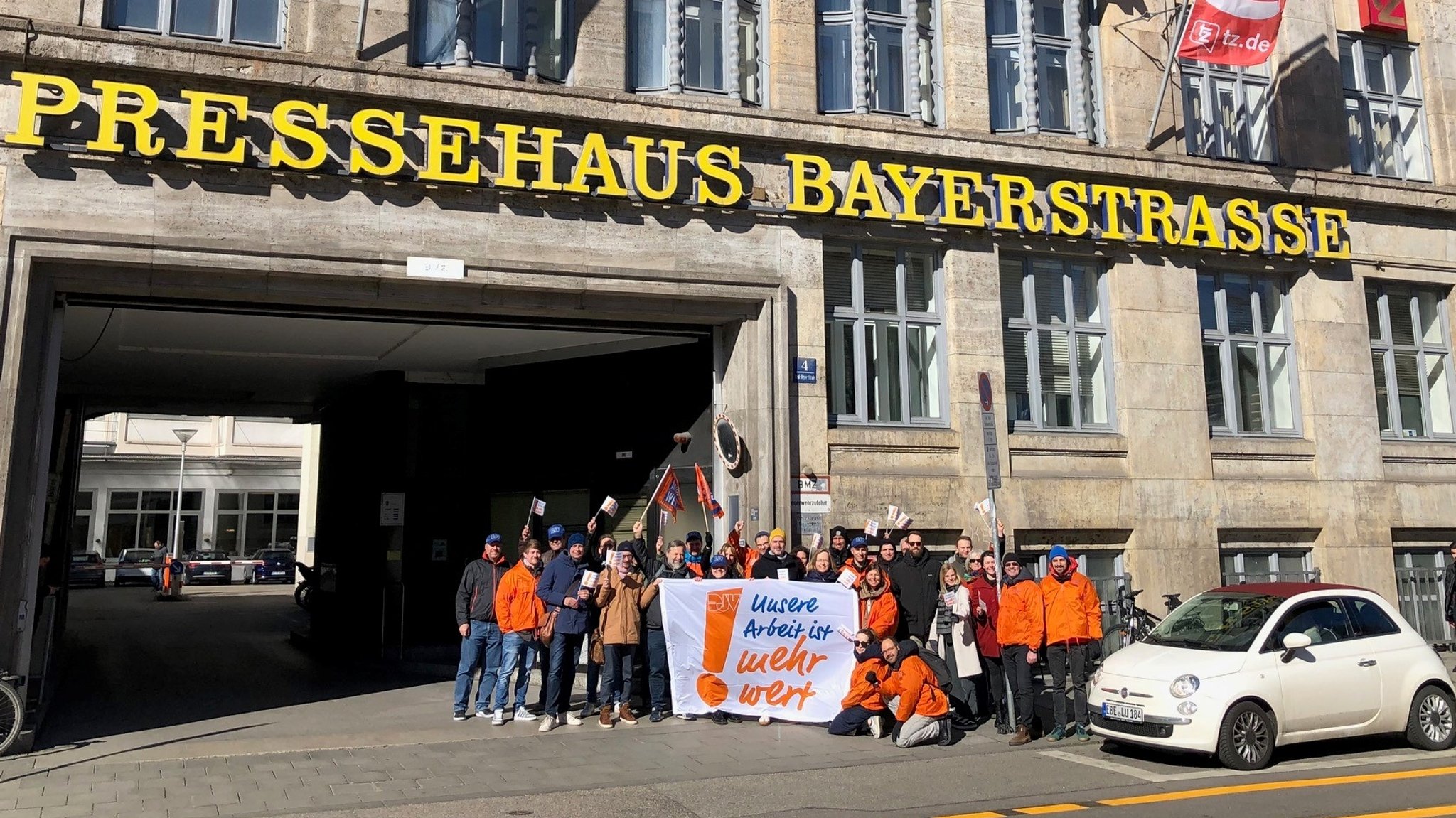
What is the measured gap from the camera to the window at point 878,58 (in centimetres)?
1498

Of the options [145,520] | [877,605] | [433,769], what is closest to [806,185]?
[877,605]

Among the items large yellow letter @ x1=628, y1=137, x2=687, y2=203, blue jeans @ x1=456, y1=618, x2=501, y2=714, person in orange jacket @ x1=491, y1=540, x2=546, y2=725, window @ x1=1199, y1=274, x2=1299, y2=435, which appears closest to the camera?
person in orange jacket @ x1=491, y1=540, x2=546, y2=725

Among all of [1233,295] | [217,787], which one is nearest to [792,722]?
[217,787]

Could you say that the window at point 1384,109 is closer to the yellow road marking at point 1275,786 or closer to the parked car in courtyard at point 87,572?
the yellow road marking at point 1275,786

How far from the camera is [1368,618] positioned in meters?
9.97

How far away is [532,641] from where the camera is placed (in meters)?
11.6

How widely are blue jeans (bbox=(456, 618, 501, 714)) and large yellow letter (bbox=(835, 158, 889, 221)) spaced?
22.0ft

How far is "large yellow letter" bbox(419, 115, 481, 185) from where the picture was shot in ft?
41.0

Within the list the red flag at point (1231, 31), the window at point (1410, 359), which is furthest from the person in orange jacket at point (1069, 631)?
the window at point (1410, 359)

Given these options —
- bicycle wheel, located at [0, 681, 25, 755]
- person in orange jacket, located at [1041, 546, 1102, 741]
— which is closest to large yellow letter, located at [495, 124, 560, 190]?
bicycle wheel, located at [0, 681, 25, 755]

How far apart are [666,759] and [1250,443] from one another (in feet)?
34.6

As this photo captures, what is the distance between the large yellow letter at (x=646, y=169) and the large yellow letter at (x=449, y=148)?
185 cm

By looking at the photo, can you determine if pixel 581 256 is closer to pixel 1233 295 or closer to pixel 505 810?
pixel 505 810

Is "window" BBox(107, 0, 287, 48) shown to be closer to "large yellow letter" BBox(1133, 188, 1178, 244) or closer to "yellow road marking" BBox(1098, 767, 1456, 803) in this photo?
"large yellow letter" BBox(1133, 188, 1178, 244)
